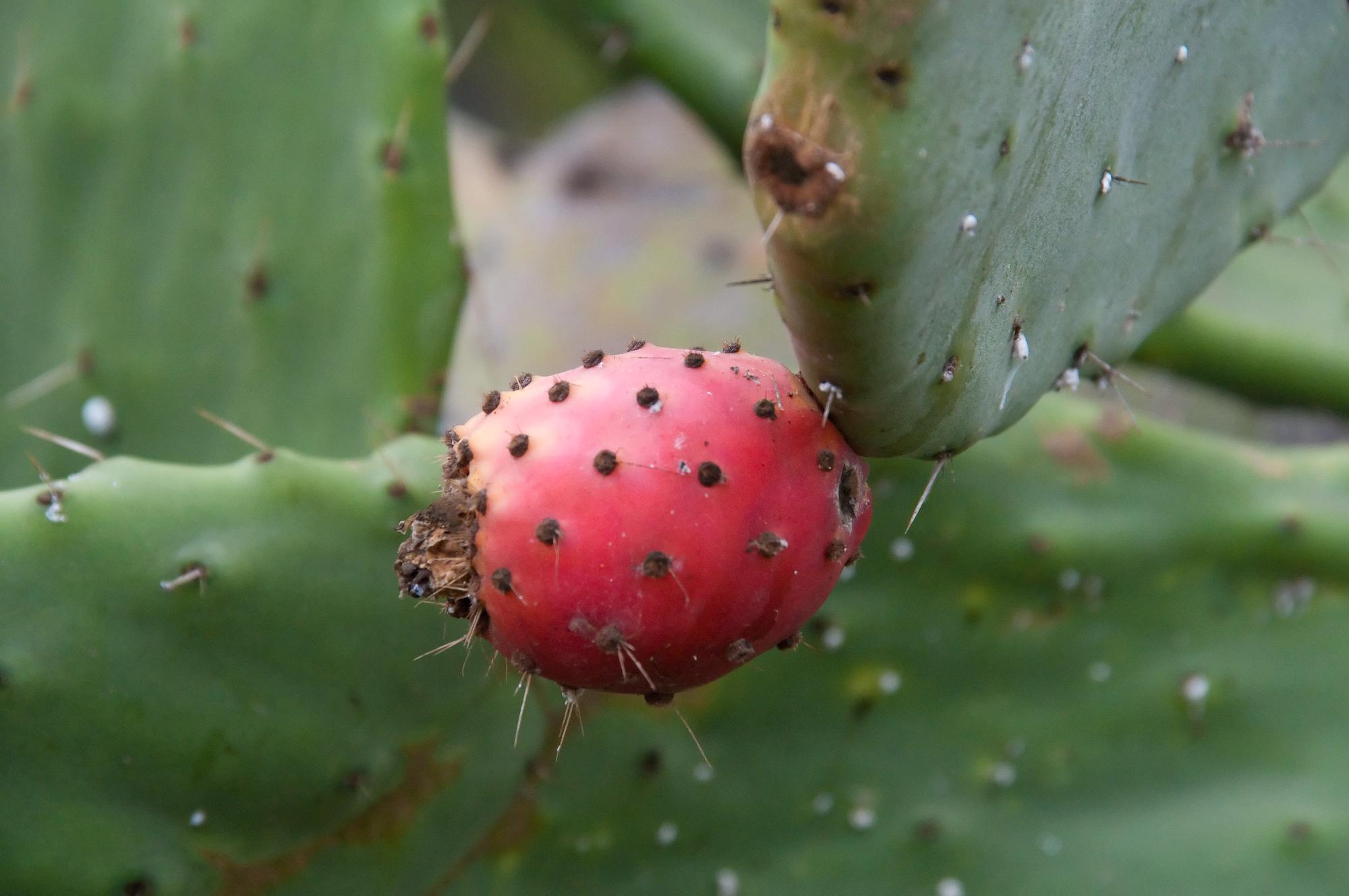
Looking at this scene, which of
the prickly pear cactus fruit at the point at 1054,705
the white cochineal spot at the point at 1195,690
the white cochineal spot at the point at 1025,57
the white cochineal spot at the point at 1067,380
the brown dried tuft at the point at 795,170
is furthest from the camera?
the white cochineal spot at the point at 1195,690

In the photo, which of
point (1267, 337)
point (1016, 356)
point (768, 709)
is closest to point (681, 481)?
point (1016, 356)

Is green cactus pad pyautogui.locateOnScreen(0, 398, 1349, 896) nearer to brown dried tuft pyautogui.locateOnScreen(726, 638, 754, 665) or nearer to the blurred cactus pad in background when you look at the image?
the blurred cactus pad in background

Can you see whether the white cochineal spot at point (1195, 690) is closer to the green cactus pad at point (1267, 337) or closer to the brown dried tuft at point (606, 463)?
the green cactus pad at point (1267, 337)

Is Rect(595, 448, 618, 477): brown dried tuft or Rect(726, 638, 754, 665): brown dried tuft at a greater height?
Rect(595, 448, 618, 477): brown dried tuft

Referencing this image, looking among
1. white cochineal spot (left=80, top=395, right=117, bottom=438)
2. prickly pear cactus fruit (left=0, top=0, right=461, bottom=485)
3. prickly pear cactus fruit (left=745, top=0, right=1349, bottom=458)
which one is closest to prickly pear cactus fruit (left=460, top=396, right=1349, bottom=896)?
prickly pear cactus fruit (left=745, top=0, right=1349, bottom=458)

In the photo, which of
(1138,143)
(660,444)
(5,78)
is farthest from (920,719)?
(5,78)

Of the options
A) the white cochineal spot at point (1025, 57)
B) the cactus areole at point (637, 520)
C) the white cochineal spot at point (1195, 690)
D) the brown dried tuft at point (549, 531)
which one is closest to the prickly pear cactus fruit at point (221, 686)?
the cactus areole at point (637, 520)
